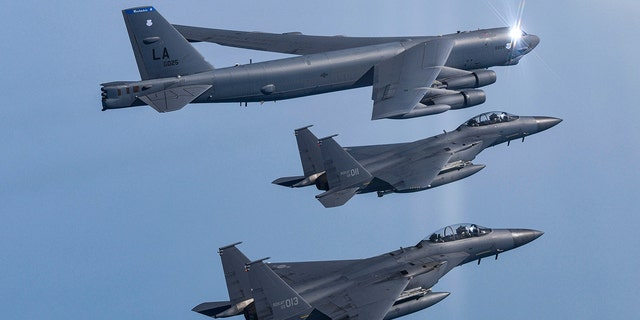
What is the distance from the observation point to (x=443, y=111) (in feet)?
262

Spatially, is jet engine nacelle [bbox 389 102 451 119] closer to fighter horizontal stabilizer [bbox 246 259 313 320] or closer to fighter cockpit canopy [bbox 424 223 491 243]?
fighter cockpit canopy [bbox 424 223 491 243]

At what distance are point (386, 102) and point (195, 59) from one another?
1261 centimetres

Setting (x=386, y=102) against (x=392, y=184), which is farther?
(x=386, y=102)

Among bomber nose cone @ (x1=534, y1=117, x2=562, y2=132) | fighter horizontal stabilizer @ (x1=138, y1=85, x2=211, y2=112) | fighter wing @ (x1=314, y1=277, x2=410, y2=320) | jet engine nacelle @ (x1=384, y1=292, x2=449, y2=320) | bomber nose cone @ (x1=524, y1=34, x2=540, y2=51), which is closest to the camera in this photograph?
fighter wing @ (x1=314, y1=277, x2=410, y2=320)

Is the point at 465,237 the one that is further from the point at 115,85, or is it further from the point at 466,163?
the point at 115,85

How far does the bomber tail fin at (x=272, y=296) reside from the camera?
60094 millimetres

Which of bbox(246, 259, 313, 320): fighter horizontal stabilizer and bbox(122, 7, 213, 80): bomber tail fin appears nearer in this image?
bbox(246, 259, 313, 320): fighter horizontal stabilizer

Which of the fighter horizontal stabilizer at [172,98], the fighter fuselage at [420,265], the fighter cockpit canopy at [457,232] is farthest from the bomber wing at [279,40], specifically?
the fighter fuselage at [420,265]

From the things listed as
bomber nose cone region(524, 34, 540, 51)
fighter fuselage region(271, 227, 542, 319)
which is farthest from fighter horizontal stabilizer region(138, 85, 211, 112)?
bomber nose cone region(524, 34, 540, 51)

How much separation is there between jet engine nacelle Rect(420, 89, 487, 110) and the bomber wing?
741 centimetres

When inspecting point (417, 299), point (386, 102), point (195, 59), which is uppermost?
point (195, 59)

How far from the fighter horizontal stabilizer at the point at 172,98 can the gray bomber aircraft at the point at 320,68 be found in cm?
6

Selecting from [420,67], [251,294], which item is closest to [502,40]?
[420,67]

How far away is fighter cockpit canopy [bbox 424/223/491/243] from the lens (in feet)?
229
